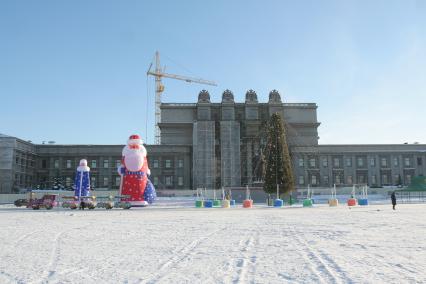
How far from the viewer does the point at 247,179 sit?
83812mm

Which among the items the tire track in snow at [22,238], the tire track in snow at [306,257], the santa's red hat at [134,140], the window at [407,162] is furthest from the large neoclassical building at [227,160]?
the tire track in snow at [306,257]

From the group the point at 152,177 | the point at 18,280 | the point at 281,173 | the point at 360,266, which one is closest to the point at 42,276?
the point at 18,280

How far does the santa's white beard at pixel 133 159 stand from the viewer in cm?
3562

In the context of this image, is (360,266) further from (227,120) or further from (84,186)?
(227,120)

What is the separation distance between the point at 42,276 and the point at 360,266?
A: 6.15 meters

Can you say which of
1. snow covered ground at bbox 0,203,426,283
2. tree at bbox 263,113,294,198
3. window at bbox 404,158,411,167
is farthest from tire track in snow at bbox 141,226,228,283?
window at bbox 404,158,411,167

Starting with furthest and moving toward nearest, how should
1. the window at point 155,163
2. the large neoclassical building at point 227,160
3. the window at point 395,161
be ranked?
the window at point 395,161 → the window at point 155,163 → the large neoclassical building at point 227,160

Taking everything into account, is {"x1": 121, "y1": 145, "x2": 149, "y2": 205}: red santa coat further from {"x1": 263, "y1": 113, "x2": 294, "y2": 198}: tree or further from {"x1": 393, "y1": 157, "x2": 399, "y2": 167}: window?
{"x1": 393, "y1": 157, "x2": 399, "y2": 167}: window

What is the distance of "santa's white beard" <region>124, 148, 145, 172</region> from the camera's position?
35.6m

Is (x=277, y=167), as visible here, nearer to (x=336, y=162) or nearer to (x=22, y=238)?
(x=22, y=238)

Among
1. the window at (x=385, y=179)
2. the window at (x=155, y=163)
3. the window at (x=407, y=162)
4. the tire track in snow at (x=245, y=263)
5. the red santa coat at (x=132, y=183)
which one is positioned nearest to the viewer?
the tire track in snow at (x=245, y=263)

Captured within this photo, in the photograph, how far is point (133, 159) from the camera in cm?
3562

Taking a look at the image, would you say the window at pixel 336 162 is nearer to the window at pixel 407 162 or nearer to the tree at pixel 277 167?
the window at pixel 407 162

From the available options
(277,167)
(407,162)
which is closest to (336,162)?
(407,162)
